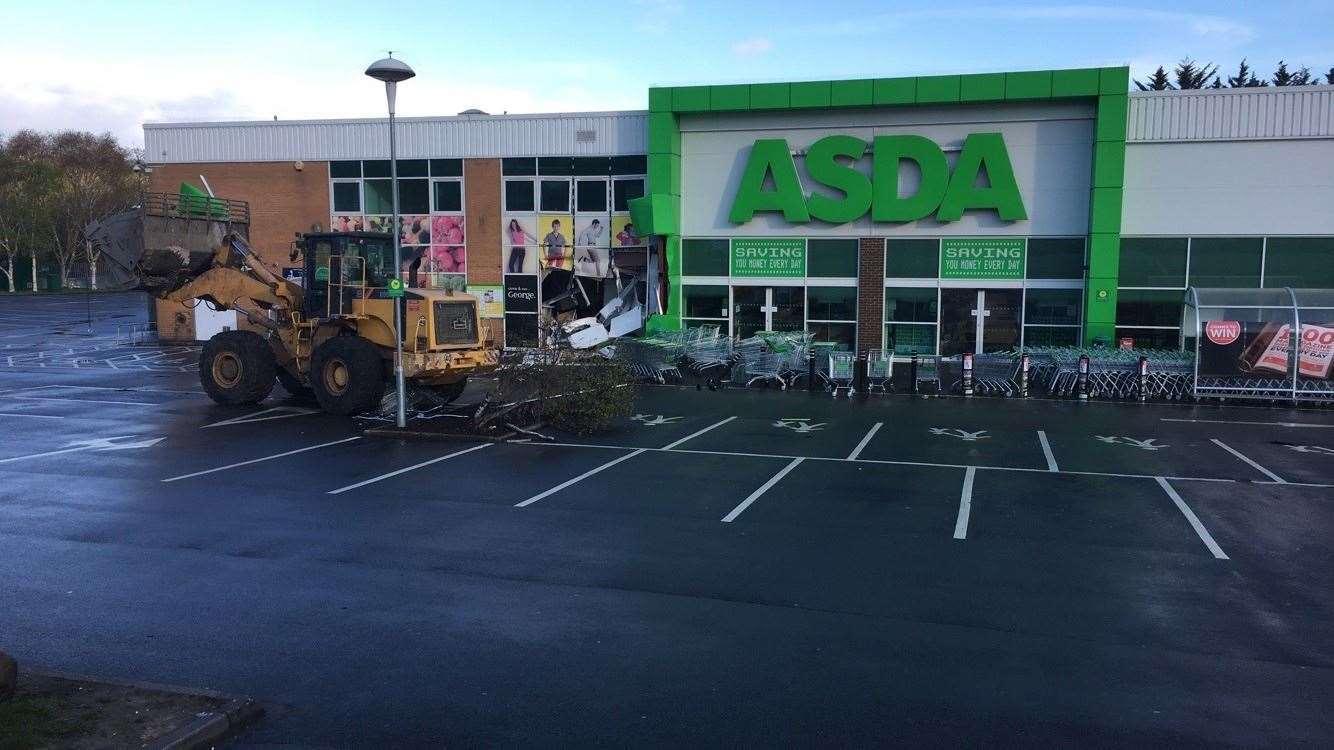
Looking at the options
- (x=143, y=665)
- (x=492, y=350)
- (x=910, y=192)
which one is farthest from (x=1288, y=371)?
(x=143, y=665)

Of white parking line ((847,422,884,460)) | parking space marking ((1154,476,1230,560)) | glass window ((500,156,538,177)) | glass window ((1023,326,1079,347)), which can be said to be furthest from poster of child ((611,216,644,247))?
parking space marking ((1154,476,1230,560))

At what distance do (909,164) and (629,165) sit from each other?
7.86 m

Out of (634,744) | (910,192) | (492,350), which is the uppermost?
(910,192)

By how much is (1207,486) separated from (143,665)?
1170 cm

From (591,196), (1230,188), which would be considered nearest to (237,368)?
(591,196)

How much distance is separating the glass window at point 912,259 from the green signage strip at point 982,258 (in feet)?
0.69

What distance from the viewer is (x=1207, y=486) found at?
1247 centimetres

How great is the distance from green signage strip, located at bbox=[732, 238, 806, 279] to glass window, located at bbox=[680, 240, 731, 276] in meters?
0.33

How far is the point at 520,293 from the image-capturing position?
30156 mm

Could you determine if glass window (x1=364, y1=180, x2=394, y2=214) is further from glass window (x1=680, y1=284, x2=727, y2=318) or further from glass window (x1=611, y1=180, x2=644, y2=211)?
glass window (x1=680, y1=284, x2=727, y2=318)

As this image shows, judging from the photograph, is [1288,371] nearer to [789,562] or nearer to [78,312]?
[789,562]

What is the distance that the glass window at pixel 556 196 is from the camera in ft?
96.7

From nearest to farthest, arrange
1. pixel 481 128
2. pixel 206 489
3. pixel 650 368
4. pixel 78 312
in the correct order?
pixel 206 489
pixel 650 368
pixel 481 128
pixel 78 312

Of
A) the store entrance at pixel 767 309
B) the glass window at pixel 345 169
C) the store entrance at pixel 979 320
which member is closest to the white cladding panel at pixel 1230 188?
the store entrance at pixel 979 320
